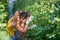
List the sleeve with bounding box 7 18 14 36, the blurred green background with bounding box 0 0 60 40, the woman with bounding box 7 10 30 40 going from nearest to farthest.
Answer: the woman with bounding box 7 10 30 40
the sleeve with bounding box 7 18 14 36
the blurred green background with bounding box 0 0 60 40

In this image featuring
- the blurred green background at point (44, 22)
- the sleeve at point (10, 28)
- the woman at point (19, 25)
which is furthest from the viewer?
the blurred green background at point (44, 22)

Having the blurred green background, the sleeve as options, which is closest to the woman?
the sleeve

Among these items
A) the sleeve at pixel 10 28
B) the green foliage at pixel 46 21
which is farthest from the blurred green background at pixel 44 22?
the sleeve at pixel 10 28

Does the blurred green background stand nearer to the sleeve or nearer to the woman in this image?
the sleeve

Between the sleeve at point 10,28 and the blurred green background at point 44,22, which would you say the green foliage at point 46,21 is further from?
the sleeve at point 10,28

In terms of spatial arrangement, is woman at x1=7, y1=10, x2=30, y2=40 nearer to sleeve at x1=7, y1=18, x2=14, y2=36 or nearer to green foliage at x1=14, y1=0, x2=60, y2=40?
sleeve at x1=7, y1=18, x2=14, y2=36

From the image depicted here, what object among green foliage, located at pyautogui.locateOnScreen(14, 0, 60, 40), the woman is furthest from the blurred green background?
the woman

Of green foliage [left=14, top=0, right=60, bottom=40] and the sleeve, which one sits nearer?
the sleeve

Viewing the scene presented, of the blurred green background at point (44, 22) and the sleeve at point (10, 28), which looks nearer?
the sleeve at point (10, 28)

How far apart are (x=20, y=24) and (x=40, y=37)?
3.30 ft

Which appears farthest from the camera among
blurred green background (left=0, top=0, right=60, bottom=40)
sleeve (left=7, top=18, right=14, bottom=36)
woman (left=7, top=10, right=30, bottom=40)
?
blurred green background (left=0, top=0, right=60, bottom=40)

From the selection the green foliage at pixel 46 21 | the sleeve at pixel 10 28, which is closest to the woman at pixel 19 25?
the sleeve at pixel 10 28

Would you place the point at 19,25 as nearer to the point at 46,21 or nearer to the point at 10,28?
the point at 10,28

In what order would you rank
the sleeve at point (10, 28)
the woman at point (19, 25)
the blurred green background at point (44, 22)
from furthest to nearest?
the blurred green background at point (44, 22) < the sleeve at point (10, 28) < the woman at point (19, 25)
